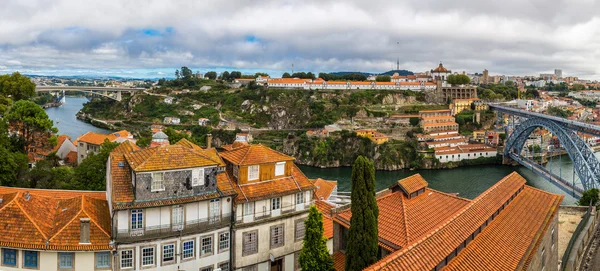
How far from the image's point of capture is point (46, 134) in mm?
26375

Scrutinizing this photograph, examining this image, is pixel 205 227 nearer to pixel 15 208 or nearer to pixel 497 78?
pixel 15 208

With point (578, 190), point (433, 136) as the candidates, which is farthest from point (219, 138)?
point (578, 190)

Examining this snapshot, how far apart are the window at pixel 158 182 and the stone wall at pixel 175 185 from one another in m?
0.08

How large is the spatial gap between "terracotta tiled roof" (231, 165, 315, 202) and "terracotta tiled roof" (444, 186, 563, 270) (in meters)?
6.02

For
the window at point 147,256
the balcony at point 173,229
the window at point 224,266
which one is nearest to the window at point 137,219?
the balcony at point 173,229

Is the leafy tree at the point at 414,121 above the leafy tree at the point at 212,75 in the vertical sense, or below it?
below

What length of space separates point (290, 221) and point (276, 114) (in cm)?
5212

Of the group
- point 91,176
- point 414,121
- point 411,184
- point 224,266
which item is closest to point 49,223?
point 224,266

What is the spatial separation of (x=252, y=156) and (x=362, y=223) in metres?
5.10

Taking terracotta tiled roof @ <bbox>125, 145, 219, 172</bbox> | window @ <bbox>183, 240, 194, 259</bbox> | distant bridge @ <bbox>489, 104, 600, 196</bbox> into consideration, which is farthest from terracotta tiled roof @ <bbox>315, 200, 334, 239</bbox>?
distant bridge @ <bbox>489, 104, 600, 196</bbox>

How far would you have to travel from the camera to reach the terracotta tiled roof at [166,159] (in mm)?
11133

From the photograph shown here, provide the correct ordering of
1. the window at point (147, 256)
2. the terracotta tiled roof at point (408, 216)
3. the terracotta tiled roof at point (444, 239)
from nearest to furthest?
the terracotta tiled roof at point (444, 239) → the terracotta tiled roof at point (408, 216) → the window at point (147, 256)

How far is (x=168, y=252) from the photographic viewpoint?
11336mm

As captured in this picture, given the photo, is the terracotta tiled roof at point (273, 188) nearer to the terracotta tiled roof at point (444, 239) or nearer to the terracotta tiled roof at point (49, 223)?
the terracotta tiled roof at point (49, 223)
